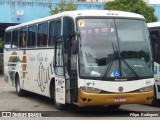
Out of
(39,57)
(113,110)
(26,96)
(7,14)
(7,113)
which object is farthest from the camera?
(7,14)

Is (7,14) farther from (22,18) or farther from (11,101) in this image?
(11,101)

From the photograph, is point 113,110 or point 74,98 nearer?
point 74,98

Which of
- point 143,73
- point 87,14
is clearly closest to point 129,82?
point 143,73

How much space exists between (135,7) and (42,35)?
726 inches

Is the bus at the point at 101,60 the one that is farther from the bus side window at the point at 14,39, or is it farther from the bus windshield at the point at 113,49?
the bus side window at the point at 14,39

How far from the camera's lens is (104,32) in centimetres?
1215

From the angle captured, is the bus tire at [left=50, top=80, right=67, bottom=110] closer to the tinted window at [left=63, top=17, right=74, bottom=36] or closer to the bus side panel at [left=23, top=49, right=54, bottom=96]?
the bus side panel at [left=23, top=49, right=54, bottom=96]

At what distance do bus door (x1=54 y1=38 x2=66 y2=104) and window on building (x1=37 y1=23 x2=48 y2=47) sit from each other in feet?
5.08

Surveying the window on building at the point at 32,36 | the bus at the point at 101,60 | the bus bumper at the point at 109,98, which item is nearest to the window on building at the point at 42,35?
the window on building at the point at 32,36

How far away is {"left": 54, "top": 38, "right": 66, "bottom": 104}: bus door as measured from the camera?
1289cm

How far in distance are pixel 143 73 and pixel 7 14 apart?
21.6 meters

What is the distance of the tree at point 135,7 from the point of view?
3250 centimetres

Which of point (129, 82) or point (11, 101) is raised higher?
point (129, 82)

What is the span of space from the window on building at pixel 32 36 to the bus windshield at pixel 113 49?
4.66 m
